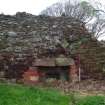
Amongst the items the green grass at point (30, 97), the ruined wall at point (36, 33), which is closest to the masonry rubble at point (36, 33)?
the ruined wall at point (36, 33)

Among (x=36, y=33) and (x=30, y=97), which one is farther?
(x=36, y=33)

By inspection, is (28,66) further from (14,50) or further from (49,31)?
(49,31)

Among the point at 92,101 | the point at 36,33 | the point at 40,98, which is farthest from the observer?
the point at 36,33

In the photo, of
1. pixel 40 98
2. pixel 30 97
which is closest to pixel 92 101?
pixel 40 98

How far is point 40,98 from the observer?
8156 millimetres

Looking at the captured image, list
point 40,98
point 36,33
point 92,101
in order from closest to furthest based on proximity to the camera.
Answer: point 92,101
point 40,98
point 36,33

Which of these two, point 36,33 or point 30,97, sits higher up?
point 36,33

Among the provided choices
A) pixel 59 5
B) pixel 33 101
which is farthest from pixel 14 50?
pixel 59 5

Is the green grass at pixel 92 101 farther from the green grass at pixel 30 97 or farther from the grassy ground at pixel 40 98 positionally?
the green grass at pixel 30 97

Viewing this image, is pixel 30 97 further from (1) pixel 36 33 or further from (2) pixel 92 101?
(1) pixel 36 33

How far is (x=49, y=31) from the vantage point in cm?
1246

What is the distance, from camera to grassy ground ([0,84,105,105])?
25.8 feet

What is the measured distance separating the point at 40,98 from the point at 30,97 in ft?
0.74

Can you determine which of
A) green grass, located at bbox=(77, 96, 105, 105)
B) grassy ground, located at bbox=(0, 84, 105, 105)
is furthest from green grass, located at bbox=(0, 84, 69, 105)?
green grass, located at bbox=(77, 96, 105, 105)
